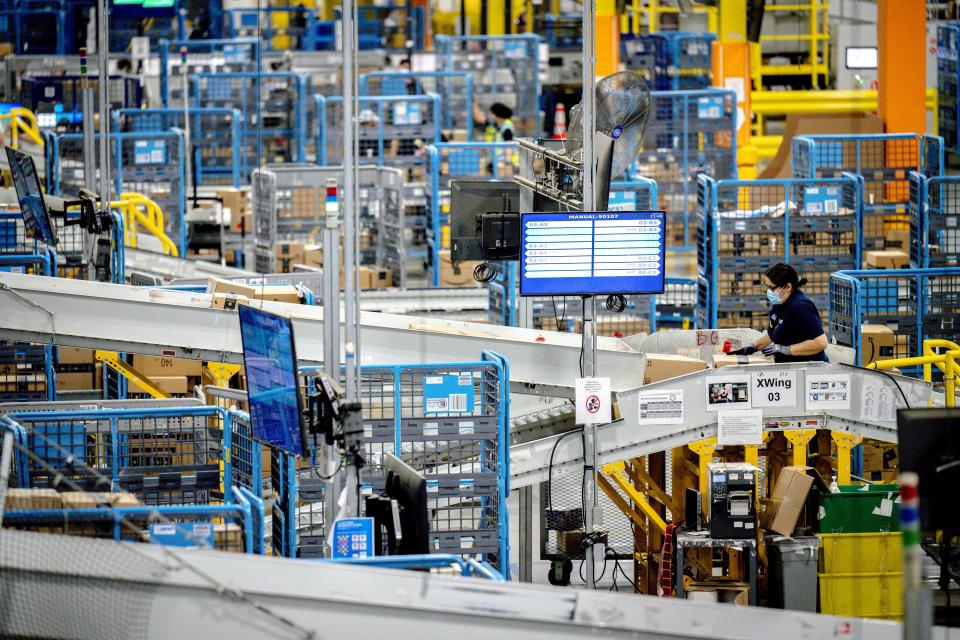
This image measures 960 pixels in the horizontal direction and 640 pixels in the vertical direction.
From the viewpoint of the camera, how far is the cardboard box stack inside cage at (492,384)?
5672mm

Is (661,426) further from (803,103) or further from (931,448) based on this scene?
(803,103)

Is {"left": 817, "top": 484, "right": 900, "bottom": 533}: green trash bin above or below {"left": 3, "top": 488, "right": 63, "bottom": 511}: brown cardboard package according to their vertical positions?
below

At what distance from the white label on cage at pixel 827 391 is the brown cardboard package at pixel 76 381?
614 centimetres

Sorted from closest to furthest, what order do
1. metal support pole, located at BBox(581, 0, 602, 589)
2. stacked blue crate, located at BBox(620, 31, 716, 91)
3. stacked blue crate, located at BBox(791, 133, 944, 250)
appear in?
1. metal support pole, located at BBox(581, 0, 602, 589)
2. stacked blue crate, located at BBox(791, 133, 944, 250)
3. stacked blue crate, located at BBox(620, 31, 716, 91)

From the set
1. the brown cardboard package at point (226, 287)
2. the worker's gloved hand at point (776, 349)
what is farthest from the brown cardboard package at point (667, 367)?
the brown cardboard package at point (226, 287)

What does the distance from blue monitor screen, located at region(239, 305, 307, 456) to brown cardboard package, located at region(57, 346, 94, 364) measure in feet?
18.8

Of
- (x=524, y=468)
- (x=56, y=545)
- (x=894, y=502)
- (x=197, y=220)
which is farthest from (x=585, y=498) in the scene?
(x=197, y=220)

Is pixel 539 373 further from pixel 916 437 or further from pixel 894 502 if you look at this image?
pixel 916 437

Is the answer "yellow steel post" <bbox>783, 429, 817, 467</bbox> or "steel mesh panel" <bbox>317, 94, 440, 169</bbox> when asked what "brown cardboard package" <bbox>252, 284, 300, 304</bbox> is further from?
"steel mesh panel" <bbox>317, 94, 440, 169</bbox>

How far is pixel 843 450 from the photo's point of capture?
1029 cm

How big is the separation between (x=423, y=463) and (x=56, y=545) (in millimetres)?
3800

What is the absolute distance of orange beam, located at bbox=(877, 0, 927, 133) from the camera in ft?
66.9

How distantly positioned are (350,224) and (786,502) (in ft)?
12.6

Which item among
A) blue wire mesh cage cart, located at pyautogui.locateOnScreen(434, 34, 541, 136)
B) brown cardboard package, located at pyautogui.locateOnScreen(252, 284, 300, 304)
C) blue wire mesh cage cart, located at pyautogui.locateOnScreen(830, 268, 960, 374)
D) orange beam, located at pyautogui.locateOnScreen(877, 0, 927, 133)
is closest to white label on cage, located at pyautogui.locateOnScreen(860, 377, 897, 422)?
blue wire mesh cage cart, located at pyautogui.locateOnScreen(830, 268, 960, 374)
